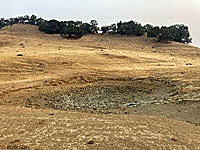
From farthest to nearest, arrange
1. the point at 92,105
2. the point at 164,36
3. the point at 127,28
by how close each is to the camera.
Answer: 1. the point at 127,28
2. the point at 164,36
3. the point at 92,105

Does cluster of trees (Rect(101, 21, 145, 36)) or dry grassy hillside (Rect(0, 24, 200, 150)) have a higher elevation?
cluster of trees (Rect(101, 21, 145, 36))

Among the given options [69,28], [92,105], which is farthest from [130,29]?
[92,105]

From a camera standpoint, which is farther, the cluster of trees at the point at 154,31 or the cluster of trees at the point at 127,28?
the cluster of trees at the point at 127,28

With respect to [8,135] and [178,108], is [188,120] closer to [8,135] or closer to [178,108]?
[178,108]

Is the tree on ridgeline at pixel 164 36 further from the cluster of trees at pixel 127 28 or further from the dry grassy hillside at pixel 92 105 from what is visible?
the dry grassy hillside at pixel 92 105

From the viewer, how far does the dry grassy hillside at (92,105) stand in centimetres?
767

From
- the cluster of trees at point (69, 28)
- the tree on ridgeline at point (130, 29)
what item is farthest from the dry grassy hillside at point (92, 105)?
the tree on ridgeline at point (130, 29)

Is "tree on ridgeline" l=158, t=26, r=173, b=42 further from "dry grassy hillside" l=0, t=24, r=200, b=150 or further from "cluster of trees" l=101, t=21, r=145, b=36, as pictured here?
"dry grassy hillside" l=0, t=24, r=200, b=150

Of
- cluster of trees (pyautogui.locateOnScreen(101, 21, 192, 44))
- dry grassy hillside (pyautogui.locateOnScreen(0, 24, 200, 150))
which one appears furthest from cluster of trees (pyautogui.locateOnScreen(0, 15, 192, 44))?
dry grassy hillside (pyautogui.locateOnScreen(0, 24, 200, 150))

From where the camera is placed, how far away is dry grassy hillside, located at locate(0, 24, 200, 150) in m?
7.67

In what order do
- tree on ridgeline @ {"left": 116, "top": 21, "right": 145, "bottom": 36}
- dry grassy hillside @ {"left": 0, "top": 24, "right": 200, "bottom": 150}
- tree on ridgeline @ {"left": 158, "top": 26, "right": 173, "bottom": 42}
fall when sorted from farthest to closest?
tree on ridgeline @ {"left": 116, "top": 21, "right": 145, "bottom": 36}
tree on ridgeline @ {"left": 158, "top": 26, "right": 173, "bottom": 42}
dry grassy hillside @ {"left": 0, "top": 24, "right": 200, "bottom": 150}

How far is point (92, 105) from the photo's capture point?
13.0m

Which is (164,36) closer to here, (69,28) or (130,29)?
(130,29)

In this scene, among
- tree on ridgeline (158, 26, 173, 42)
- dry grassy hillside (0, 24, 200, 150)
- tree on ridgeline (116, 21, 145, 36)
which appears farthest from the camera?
tree on ridgeline (116, 21, 145, 36)
